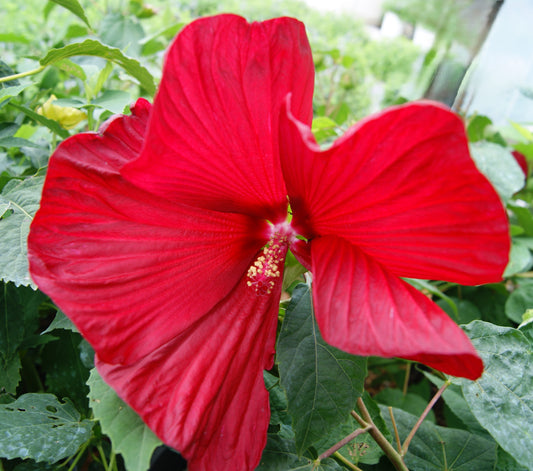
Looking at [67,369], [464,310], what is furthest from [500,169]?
[67,369]

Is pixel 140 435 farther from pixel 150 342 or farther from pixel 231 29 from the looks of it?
pixel 231 29

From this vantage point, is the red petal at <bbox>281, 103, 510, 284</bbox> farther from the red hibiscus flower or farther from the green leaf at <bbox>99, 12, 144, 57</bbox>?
the green leaf at <bbox>99, 12, 144, 57</bbox>

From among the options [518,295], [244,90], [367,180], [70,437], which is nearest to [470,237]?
[367,180]

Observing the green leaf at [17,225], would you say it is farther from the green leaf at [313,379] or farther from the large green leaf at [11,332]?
the green leaf at [313,379]

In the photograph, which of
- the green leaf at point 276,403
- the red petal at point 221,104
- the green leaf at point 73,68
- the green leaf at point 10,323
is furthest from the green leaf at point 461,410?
the green leaf at point 73,68

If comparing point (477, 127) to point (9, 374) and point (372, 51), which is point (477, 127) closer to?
point (9, 374)

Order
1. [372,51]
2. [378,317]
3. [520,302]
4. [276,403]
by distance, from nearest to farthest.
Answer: [378,317] < [276,403] < [520,302] < [372,51]

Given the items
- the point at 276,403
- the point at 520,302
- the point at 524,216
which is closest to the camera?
the point at 276,403
